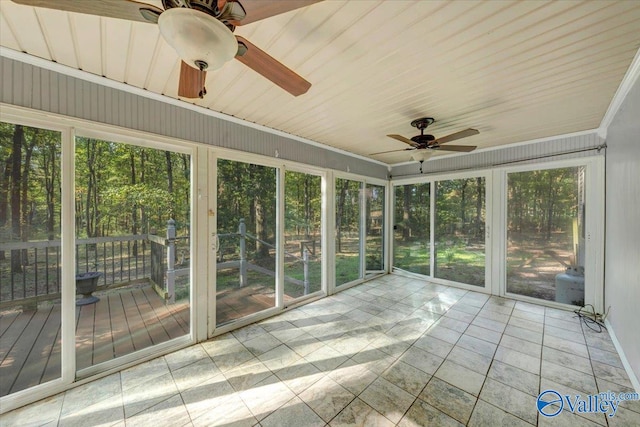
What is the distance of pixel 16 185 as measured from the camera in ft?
5.90

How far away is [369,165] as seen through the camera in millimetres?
4883

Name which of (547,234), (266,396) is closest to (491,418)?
(266,396)

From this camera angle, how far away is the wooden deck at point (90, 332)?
6.05 feet

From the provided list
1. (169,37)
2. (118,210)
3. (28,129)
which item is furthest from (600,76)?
(28,129)

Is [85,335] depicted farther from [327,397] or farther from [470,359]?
[470,359]

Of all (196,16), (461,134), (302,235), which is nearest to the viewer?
(196,16)

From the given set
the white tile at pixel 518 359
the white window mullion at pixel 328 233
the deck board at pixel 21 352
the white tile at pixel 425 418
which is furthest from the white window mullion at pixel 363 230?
the deck board at pixel 21 352

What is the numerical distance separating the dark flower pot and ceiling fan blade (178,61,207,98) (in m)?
1.87

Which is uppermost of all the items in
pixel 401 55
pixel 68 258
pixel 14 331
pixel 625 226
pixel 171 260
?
pixel 401 55

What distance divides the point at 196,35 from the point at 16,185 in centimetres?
205

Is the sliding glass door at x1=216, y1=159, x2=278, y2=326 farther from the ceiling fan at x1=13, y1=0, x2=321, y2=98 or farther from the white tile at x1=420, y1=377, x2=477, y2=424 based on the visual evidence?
the white tile at x1=420, y1=377, x2=477, y2=424

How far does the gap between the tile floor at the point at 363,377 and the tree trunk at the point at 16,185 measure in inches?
44.3

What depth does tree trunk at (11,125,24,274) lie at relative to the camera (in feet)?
5.84

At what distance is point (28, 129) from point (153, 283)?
166 cm
